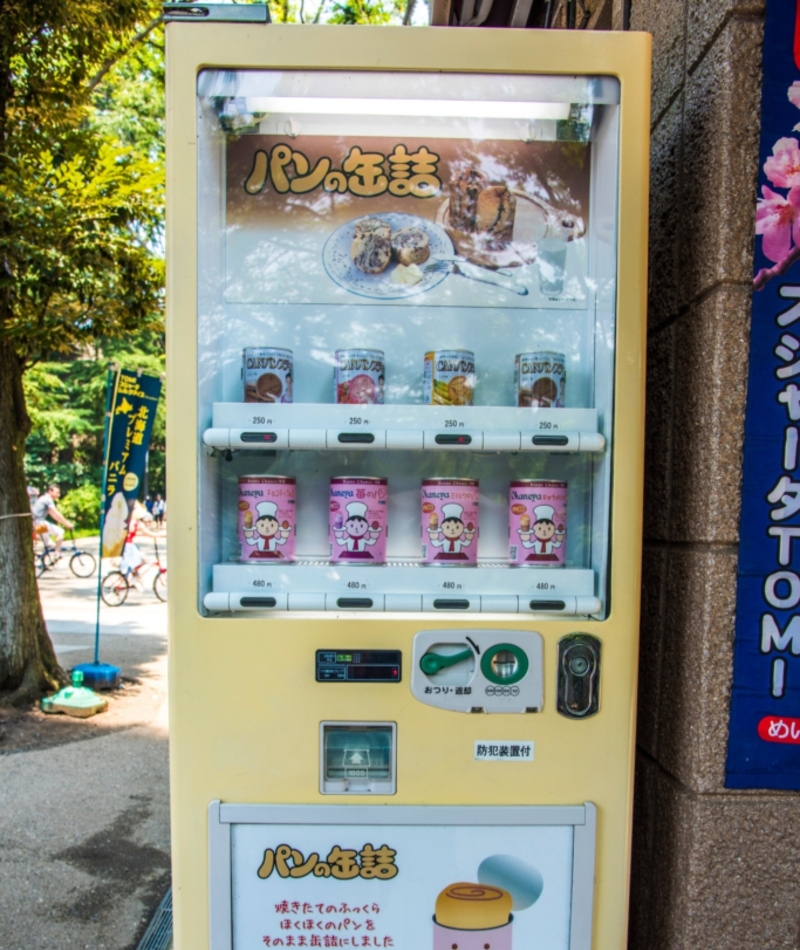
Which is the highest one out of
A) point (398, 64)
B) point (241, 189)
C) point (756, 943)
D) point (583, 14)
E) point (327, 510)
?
point (583, 14)

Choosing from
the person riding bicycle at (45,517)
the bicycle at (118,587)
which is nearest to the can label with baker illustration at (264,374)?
the bicycle at (118,587)

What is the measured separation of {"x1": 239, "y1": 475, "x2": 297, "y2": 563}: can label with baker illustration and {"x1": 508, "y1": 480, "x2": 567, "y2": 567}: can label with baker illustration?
1.68 feet

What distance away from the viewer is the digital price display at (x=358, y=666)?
1.51m

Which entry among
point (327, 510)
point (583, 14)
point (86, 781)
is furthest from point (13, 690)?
point (583, 14)

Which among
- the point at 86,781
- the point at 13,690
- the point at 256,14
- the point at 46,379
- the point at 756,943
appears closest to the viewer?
the point at 256,14

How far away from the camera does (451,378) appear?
169 cm

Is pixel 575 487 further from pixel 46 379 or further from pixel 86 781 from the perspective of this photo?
pixel 46 379

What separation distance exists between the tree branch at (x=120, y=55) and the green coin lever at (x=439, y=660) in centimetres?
537

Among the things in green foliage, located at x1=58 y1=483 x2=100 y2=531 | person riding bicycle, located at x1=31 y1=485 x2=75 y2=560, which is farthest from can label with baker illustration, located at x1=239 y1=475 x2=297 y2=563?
green foliage, located at x1=58 y1=483 x2=100 y2=531

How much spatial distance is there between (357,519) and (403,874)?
0.75m

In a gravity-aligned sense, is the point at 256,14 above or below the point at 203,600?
above

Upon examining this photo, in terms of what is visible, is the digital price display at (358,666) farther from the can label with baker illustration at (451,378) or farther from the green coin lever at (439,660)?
the can label with baker illustration at (451,378)

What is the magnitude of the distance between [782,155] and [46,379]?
488 inches

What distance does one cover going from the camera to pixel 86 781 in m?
4.06
